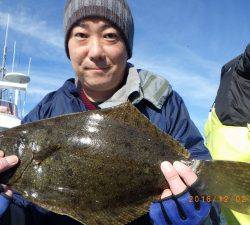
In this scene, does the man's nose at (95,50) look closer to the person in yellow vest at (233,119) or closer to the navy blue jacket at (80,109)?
the navy blue jacket at (80,109)

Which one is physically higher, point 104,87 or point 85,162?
point 104,87

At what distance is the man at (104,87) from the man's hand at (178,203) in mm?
491

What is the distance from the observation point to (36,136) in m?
3.47

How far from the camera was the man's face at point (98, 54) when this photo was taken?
414cm

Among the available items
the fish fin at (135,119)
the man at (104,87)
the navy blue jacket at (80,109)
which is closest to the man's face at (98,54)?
the man at (104,87)

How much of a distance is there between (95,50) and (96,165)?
119 centimetres

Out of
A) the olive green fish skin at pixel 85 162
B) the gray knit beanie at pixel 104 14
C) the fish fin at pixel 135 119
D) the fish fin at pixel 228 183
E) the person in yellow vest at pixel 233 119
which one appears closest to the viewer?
the fish fin at pixel 228 183

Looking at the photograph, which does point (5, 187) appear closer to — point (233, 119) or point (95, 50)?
point (95, 50)

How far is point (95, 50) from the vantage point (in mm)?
4062

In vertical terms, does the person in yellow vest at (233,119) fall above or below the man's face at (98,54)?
below

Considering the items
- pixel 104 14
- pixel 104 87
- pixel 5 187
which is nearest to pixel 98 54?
pixel 104 87

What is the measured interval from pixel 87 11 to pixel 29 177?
5.95ft

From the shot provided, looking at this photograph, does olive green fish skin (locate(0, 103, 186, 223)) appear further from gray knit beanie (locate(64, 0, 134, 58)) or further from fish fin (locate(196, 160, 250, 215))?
gray knit beanie (locate(64, 0, 134, 58))

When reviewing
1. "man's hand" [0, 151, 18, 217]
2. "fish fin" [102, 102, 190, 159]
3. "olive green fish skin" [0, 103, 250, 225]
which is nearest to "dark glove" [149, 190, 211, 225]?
"olive green fish skin" [0, 103, 250, 225]
